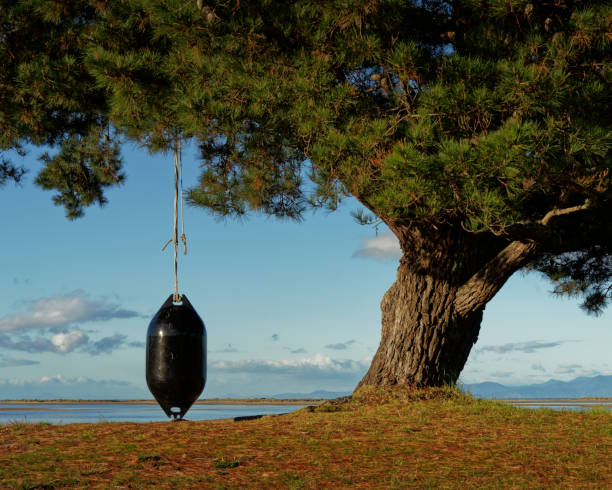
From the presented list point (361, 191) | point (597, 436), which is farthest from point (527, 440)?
point (361, 191)

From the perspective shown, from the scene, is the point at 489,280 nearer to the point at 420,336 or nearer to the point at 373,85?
the point at 420,336

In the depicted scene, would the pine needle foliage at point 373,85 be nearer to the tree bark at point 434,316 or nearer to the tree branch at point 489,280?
the tree branch at point 489,280

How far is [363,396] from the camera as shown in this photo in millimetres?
8312

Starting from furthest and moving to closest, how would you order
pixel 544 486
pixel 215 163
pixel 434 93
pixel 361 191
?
1. pixel 215 163
2. pixel 361 191
3. pixel 434 93
4. pixel 544 486

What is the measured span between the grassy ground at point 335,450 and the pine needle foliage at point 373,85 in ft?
7.42

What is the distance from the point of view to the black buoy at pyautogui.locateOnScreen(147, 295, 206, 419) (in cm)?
532

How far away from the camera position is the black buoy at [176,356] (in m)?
5.32

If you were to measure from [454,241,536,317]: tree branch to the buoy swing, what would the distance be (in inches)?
174

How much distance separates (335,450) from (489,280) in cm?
378

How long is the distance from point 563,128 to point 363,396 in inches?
164

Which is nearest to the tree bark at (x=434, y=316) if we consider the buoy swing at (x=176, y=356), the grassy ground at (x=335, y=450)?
the grassy ground at (x=335, y=450)

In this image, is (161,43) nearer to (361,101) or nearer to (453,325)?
(361,101)

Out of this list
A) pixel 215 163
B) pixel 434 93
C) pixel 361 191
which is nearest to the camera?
pixel 434 93

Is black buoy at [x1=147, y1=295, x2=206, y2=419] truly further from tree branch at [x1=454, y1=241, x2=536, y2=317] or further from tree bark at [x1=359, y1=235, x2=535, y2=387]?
tree branch at [x1=454, y1=241, x2=536, y2=317]
